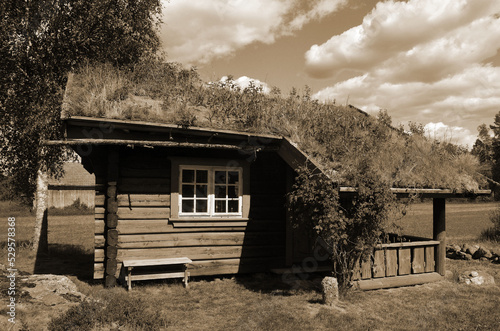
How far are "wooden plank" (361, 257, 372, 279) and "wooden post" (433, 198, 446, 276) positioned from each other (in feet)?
7.77

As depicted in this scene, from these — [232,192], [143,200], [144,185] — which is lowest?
[143,200]

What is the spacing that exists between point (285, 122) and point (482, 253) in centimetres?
822

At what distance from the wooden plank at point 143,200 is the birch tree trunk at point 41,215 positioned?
655 cm

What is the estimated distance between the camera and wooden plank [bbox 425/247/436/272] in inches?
356

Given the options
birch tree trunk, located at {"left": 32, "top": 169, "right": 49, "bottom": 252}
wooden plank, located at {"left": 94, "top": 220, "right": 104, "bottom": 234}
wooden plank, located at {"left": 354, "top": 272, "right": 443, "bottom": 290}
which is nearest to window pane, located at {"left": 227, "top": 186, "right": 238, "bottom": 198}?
wooden plank, located at {"left": 94, "top": 220, "right": 104, "bottom": 234}

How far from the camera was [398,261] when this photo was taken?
337 inches

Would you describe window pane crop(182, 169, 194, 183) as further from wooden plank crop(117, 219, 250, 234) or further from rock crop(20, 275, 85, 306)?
rock crop(20, 275, 85, 306)

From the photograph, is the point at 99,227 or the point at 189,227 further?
the point at 189,227

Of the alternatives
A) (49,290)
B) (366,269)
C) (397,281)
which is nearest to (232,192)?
(366,269)

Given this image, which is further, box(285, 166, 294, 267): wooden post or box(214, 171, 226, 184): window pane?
box(285, 166, 294, 267): wooden post

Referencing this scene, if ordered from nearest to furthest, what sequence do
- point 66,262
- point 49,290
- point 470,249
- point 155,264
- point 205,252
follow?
1. point 49,290
2. point 155,264
3. point 205,252
4. point 66,262
5. point 470,249

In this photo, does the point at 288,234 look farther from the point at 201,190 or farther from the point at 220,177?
the point at 201,190

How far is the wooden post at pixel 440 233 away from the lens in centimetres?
924

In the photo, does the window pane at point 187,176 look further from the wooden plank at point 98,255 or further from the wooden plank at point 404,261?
the wooden plank at point 404,261
